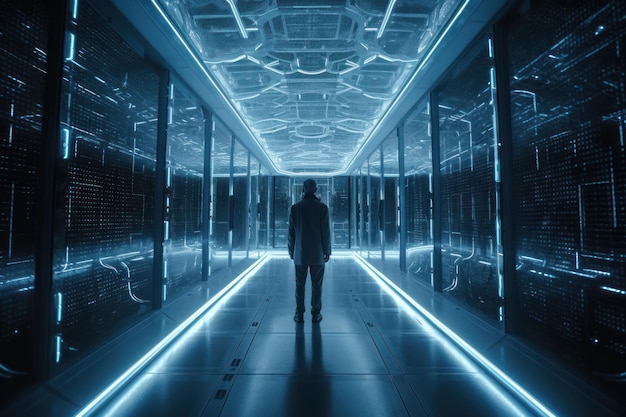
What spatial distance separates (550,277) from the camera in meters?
2.23

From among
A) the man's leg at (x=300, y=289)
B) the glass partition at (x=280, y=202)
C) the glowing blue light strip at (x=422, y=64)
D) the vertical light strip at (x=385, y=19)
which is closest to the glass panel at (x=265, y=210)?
the glass partition at (x=280, y=202)

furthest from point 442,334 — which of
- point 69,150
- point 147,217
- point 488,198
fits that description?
point 69,150

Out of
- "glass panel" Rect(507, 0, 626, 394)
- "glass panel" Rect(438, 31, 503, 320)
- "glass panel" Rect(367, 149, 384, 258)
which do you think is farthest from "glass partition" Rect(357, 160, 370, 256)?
"glass panel" Rect(507, 0, 626, 394)

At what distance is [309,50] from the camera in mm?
3689

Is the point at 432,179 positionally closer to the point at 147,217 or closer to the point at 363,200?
the point at 147,217

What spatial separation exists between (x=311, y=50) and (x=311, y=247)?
234 cm

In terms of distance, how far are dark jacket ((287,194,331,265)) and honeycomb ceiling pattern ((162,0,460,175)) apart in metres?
1.82

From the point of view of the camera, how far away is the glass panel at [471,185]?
9.73 feet

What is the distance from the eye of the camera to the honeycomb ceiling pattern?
118 inches

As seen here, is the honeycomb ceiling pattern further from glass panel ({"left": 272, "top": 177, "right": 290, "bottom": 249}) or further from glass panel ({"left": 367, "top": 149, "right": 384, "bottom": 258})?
glass panel ({"left": 272, "top": 177, "right": 290, "bottom": 249})

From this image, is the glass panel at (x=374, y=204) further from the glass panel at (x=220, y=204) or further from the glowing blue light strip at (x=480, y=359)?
the glass panel at (x=220, y=204)

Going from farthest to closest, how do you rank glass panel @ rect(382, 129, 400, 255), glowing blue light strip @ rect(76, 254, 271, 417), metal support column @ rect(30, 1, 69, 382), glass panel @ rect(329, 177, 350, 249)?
glass panel @ rect(329, 177, 350, 249), glass panel @ rect(382, 129, 400, 255), metal support column @ rect(30, 1, 69, 382), glowing blue light strip @ rect(76, 254, 271, 417)

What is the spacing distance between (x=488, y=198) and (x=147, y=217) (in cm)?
351

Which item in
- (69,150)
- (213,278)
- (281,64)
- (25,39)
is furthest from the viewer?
(213,278)
